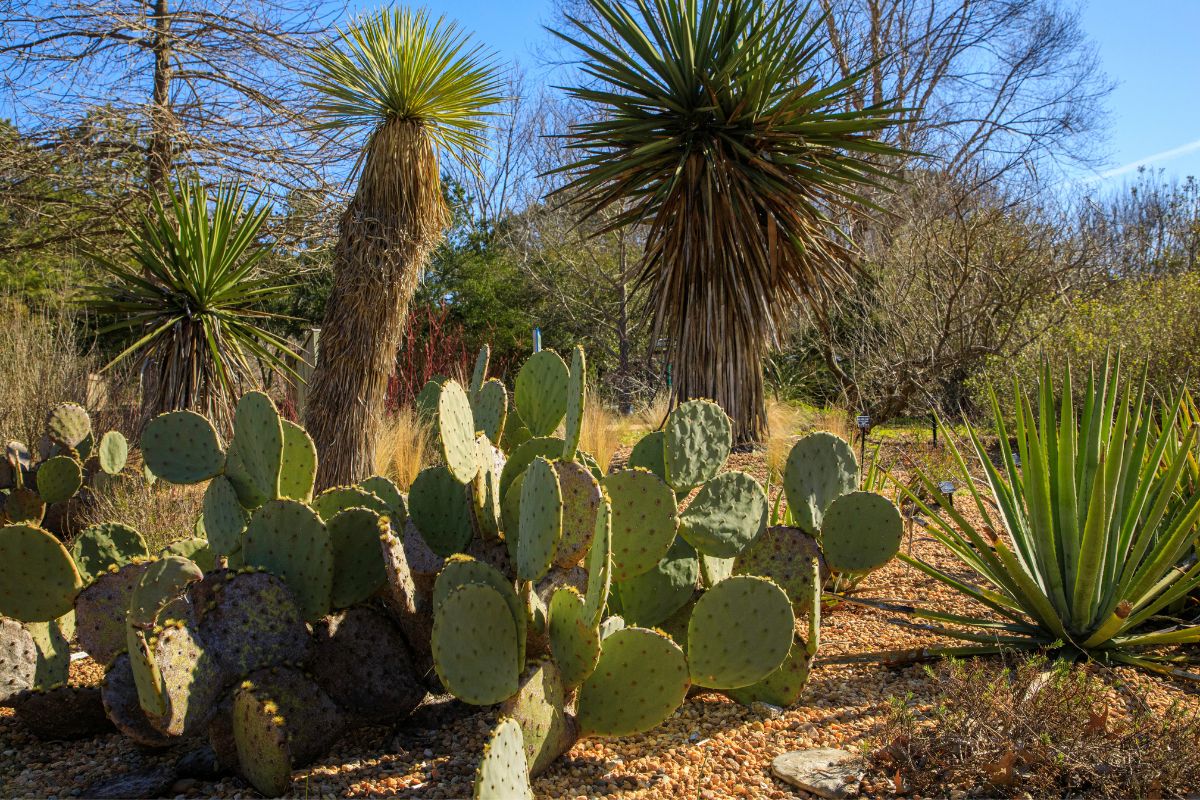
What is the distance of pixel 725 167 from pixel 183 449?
5.04 meters

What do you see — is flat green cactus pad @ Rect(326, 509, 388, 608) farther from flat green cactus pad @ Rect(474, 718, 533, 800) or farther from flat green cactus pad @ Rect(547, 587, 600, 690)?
flat green cactus pad @ Rect(474, 718, 533, 800)

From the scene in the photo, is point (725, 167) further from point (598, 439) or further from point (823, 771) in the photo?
point (823, 771)

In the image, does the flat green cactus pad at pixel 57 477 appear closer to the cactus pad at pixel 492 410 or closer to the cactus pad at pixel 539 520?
the cactus pad at pixel 492 410

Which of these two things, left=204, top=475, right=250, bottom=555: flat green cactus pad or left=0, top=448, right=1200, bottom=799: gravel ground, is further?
left=204, top=475, right=250, bottom=555: flat green cactus pad

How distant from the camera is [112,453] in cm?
525

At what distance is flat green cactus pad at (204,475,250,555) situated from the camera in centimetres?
285

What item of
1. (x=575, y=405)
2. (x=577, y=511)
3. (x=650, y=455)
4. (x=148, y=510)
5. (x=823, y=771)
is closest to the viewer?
(x=823, y=771)

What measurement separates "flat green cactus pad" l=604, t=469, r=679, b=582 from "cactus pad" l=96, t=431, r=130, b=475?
385cm

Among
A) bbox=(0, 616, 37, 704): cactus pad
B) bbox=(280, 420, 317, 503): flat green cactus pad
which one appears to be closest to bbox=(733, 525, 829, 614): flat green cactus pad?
bbox=(280, 420, 317, 503): flat green cactus pad

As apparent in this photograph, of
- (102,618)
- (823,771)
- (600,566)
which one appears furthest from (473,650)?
(102,618)

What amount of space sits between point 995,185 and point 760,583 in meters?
17.3

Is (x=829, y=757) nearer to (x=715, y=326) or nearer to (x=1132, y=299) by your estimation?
(x=715, y=326)

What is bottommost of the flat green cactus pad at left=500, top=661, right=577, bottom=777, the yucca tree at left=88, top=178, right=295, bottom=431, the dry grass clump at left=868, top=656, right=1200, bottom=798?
the dry grass clump at left=868, top=656, right=1200, bottom=798

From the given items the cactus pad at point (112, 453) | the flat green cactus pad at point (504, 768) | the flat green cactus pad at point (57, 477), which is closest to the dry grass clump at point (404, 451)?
the cactus pad at point (112, 453)
